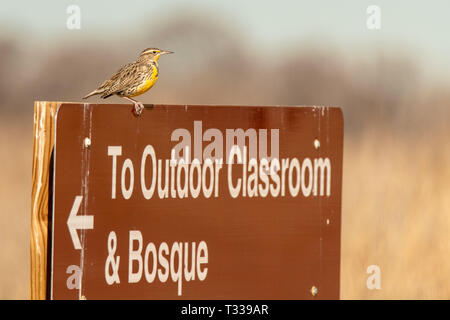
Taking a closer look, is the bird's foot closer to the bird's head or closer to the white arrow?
the white arrow

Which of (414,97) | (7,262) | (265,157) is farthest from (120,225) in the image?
(414,97)

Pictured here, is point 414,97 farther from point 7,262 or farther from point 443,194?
point 7,262

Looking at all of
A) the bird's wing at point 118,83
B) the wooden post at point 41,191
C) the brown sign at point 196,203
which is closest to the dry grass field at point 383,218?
the bird's wing at point 118,83

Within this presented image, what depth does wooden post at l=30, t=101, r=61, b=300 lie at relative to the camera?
3.66m

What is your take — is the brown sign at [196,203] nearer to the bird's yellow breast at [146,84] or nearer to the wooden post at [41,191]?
the wooden post at [41,191]

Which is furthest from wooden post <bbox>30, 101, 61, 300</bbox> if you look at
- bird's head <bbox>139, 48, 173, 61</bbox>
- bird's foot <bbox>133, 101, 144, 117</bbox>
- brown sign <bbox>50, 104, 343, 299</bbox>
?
bird's head <bbox>139, 48, 173, 61</bbox>

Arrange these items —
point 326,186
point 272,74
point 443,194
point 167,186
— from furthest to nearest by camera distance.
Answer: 1. point 272,74
2. point 443,194
3. point 326,186
4. point 167,186

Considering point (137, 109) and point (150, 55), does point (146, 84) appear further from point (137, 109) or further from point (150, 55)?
point (137, 109)

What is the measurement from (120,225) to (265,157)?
25.6 inches

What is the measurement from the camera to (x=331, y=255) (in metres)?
4.33

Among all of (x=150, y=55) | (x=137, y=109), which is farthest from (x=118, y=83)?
(x=137, y=109)

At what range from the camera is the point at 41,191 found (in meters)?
3.69

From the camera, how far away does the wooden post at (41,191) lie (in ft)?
12.0

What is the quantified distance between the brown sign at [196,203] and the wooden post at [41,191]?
65 millimetres
